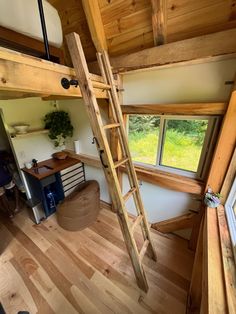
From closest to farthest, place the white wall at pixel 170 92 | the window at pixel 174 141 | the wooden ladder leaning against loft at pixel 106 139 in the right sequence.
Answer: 1. the wooden ladder leaning against loft at pixel 106 139
2. the white wall at pixel 170 92
3. the window at pixel 174 141

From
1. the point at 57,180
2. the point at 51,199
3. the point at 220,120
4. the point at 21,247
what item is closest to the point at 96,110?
the point at 220,120

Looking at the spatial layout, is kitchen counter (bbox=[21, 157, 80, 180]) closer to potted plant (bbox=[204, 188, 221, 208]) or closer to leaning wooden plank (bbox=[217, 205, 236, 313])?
potted plant (bbox=[204, 188, 221, 208])

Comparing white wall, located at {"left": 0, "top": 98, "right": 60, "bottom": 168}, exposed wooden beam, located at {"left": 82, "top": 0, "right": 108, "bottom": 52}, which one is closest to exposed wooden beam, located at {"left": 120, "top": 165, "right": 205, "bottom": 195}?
exposed wooden beam, located at {"left": 82, "top": 0, "right": 108, "bottom": 52}

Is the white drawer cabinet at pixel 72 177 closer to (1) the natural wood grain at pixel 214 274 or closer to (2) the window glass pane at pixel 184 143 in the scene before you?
(2) the window glass pane at pixel 184 143

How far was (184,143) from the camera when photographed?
1.53 m

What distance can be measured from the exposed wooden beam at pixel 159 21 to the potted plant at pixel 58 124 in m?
1.55

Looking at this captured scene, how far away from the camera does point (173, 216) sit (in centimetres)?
179

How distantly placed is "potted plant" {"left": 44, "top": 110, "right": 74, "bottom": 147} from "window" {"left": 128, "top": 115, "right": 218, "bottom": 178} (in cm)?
102

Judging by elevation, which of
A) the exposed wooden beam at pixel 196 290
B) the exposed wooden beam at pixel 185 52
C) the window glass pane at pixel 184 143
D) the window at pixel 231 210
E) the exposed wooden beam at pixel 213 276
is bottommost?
the exposed wooden beam at pixel 196 290

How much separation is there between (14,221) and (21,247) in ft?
1.79

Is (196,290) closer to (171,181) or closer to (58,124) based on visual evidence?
(171,181)

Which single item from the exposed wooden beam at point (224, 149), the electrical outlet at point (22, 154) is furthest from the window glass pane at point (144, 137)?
the electrical outlet at point (22, 154)

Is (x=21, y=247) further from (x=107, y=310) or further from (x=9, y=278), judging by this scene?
(x=107, y=310)

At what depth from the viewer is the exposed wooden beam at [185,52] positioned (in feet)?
3.29
